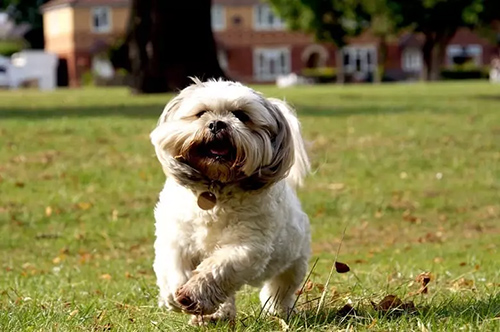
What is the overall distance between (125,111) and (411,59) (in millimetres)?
63883

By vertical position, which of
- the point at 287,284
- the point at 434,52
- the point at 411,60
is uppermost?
the point at 287,284

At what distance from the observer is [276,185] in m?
5.96

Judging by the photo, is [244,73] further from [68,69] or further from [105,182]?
[105,182]

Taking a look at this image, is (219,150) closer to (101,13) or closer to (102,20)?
(101,13)

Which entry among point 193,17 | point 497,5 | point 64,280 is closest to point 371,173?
point 64,280

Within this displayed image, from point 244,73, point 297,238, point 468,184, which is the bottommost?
point 244,73

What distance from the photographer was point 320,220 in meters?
11.9

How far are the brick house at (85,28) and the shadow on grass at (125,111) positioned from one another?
55.4 metres

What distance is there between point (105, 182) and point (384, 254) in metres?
4.36

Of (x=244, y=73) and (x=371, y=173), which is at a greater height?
(x=371, y=173)

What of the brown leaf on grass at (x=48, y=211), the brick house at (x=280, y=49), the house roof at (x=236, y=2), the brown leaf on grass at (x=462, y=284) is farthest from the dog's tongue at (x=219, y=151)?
the house roof at (x=236, y=2)

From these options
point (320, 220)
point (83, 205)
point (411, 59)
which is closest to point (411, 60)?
point (411, 59)

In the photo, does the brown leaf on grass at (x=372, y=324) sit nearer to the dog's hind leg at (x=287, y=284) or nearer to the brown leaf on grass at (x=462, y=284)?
the dog's hind leg at (x=287, y=284)

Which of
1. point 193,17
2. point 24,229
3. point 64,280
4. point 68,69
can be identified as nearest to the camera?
point 64,280
